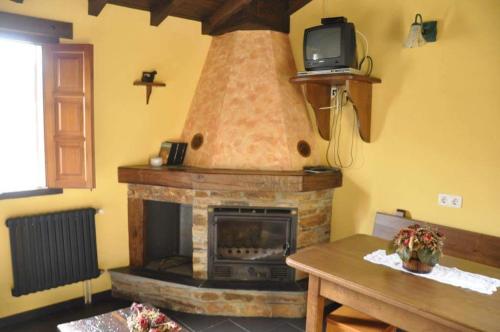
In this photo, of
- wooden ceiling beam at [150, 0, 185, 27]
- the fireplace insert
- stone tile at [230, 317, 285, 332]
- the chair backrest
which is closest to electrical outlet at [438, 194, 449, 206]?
the chair backrest

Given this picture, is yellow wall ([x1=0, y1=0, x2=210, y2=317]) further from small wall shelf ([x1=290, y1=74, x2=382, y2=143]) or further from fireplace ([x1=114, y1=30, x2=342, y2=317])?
small wall shelf ([x1=290, y1=74, x2=382, y2=143])

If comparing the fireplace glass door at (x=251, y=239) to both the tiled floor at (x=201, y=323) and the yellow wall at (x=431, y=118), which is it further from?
the yellow wall at (x=431, y=118)

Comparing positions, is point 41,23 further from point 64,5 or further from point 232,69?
point 232,69

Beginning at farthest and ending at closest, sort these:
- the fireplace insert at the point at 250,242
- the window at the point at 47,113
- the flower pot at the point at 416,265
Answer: the fireplace insert at the point at 250,242
the window at the point at 47,113
the flower pot at the point at 416,265

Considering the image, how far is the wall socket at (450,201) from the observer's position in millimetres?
2621

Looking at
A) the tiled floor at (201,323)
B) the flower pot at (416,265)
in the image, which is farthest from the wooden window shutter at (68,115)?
the flower pot at (416,265)

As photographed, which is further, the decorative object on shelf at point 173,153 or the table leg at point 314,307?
the decorative object on shelf at point 173,153

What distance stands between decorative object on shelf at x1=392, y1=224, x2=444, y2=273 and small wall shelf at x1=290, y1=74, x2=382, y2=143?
4.39 ft

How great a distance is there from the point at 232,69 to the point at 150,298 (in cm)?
223

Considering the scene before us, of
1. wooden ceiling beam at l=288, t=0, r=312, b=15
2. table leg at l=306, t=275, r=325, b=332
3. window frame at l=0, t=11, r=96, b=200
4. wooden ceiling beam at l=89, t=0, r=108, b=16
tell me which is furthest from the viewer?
wooden ceiling beam at l=288, t=0, r=312, b=15

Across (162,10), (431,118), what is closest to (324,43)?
(431,118)

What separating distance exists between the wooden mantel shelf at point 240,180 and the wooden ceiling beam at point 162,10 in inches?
55.4

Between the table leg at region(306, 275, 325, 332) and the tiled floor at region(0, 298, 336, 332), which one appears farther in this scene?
the tiled floor at region(0, 298, 336, 332)

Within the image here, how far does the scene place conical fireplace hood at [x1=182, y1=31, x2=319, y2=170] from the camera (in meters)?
3.26
